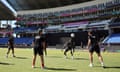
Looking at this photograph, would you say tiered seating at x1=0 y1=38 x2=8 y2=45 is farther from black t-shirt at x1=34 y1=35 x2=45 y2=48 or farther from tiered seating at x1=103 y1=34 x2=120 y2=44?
black t-shirt at x1=34 y1=35 x2=45 y2=48

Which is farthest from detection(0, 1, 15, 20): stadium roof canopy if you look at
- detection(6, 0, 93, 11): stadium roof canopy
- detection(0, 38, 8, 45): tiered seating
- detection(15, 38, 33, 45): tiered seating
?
detection(15, 38, 33, 45): tiered seating

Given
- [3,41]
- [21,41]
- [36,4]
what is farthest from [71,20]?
[3,41]

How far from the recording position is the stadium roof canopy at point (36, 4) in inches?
3475

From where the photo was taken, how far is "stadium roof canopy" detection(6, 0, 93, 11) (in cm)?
→ 8826

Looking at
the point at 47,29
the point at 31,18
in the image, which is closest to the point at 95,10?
the point at 47,29

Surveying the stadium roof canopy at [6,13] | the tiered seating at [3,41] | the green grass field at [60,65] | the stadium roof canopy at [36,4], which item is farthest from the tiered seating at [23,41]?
the green grass field at [60,65]

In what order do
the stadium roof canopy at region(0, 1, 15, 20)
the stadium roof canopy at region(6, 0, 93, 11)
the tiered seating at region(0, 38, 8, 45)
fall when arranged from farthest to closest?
the stadium roof canopy at region(0, 1, 15, 20) → the stadium roof canopy at region(6, 0, 93, 11) → the tiered seating at region(0, 38, 8, 45)

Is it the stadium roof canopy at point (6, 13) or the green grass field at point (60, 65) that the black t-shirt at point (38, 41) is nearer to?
the green grass field at point (60, 65)

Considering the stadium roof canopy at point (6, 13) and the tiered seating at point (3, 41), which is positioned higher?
the stadium roof canopy at point (6, 13)

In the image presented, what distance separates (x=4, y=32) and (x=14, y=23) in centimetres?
546

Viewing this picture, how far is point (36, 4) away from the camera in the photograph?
9506cm

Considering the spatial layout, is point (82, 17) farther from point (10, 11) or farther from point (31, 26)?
point (10, 11)

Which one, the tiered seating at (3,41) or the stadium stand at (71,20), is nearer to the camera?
the stadium stand at (71,20)

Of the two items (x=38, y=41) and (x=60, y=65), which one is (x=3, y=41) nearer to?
(x=60, y=65)
